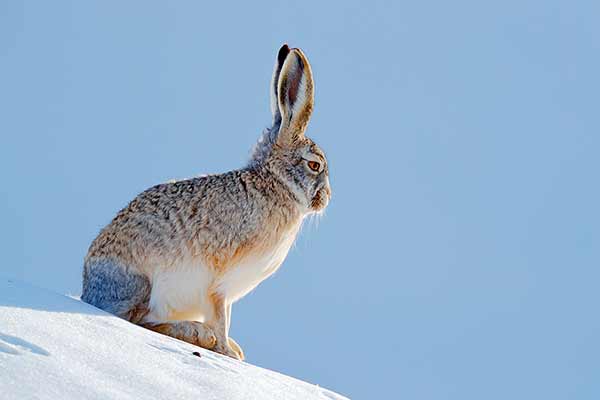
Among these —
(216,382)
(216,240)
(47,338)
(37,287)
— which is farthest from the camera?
(216,240)

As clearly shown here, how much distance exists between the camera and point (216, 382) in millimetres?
4215

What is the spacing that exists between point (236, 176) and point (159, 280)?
4.21 feet

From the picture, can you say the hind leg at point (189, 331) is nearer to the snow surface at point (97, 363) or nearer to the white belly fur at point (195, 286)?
the white belly fur at point (195, 286)

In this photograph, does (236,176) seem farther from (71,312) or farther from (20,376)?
(20,376)

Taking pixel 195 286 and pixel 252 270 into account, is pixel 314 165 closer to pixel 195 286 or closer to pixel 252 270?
pixel 252 270

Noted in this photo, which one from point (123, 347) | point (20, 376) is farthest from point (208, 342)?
point (20, 376)

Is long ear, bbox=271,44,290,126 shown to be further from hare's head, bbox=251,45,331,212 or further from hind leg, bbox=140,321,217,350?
hind leg, bbox=140,321,217,350

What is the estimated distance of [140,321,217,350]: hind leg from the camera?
6.42 metres

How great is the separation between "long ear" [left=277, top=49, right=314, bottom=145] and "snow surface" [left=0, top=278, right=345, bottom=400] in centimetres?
308

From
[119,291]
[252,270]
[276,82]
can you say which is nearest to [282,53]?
[276,82]

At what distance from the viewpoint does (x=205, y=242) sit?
6.88 metres

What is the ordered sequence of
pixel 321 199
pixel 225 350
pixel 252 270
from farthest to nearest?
pixel 321 199 → pixel 252 270 → pixel 225 350

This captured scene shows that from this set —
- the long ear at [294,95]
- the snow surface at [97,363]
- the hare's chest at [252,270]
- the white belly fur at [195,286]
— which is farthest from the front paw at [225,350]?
the long ear at [294,95]

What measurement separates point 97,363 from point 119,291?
2713mm
